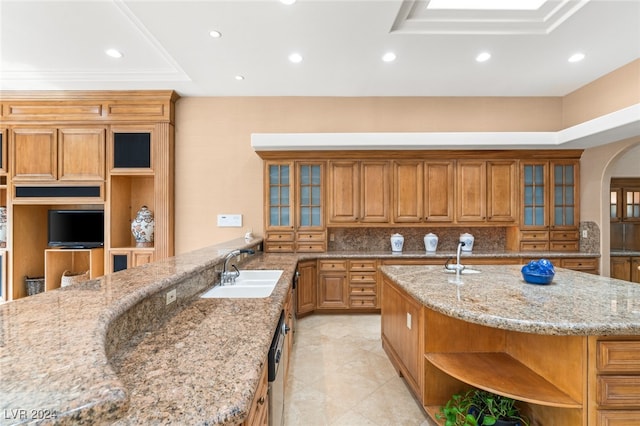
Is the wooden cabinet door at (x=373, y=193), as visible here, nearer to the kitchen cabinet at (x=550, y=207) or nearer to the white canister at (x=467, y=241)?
the white canister at (x=467, y=241)

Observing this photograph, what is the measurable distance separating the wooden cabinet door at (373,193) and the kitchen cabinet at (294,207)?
586mm

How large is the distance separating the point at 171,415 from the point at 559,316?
1.72 metres

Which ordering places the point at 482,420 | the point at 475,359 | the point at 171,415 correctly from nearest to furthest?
the point at 171,415, the point at 482,420, the point at 475,359

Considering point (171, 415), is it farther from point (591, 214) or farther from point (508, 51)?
point (591, 214)

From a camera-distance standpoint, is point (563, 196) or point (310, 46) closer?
point (310, 46)

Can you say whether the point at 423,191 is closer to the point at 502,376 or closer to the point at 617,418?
the point at 502,376

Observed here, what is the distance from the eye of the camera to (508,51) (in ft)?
10.7

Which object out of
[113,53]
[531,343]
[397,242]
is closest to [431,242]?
[397,242]

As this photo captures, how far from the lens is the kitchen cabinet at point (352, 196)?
414cm

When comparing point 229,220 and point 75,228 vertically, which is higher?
point 229,220

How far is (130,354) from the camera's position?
101 centimetres

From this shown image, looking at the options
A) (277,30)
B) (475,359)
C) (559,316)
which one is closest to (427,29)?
(277,30)

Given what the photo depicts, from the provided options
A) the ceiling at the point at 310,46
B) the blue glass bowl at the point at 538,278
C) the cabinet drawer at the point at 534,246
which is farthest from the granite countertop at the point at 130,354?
the cabinet drawer at the point at 534,246

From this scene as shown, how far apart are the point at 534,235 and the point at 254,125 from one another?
4512mm
